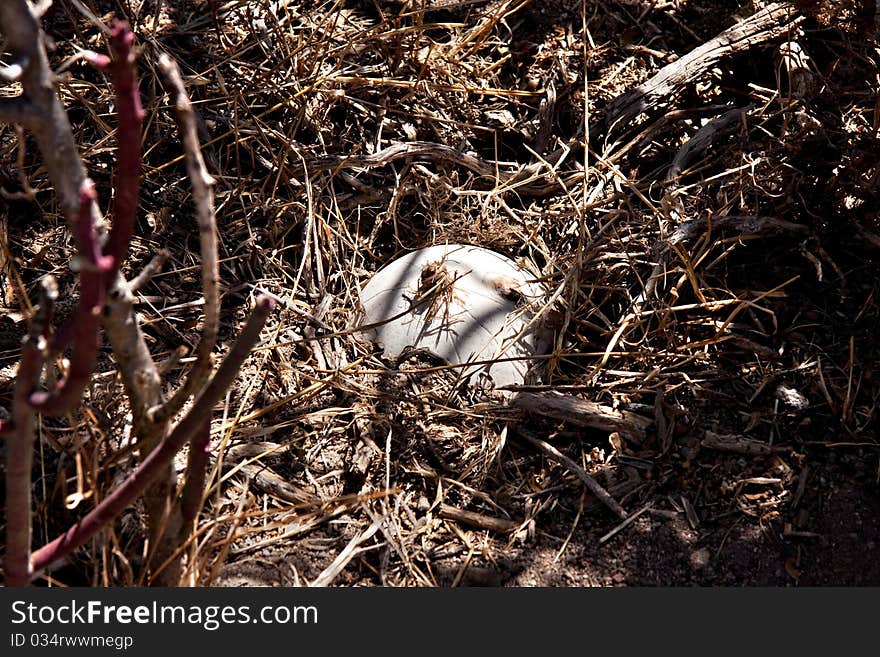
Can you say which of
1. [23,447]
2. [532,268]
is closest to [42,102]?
[23,447]

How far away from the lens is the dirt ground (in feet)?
6.70

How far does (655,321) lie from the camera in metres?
2.50

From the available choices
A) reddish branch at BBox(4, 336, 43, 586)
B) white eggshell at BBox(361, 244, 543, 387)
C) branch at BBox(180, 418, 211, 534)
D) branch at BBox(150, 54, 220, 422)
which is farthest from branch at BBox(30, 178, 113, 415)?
white eggshell at BBox(361, 244, 543, 387)

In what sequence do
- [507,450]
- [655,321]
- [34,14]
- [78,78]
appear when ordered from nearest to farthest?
[34,14], [507,450], [655,321], [78,78]

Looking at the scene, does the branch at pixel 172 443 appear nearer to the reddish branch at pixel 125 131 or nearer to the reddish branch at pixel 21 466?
the reddish branch at pixel 21 466

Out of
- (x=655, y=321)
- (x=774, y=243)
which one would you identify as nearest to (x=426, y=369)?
(x=655, y=321)

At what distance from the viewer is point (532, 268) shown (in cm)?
267

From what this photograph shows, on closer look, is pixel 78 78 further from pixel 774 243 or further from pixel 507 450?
pixel 774 243

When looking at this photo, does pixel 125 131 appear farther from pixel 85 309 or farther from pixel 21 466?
pixel 21 466

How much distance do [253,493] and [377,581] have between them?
36cm

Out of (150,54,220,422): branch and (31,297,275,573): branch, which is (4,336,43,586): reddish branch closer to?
(31,297,275,573): branch

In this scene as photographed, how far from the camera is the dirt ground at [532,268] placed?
204cm

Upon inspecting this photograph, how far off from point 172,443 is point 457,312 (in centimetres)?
114

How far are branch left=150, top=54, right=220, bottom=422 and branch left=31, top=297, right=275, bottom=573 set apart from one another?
45mm
